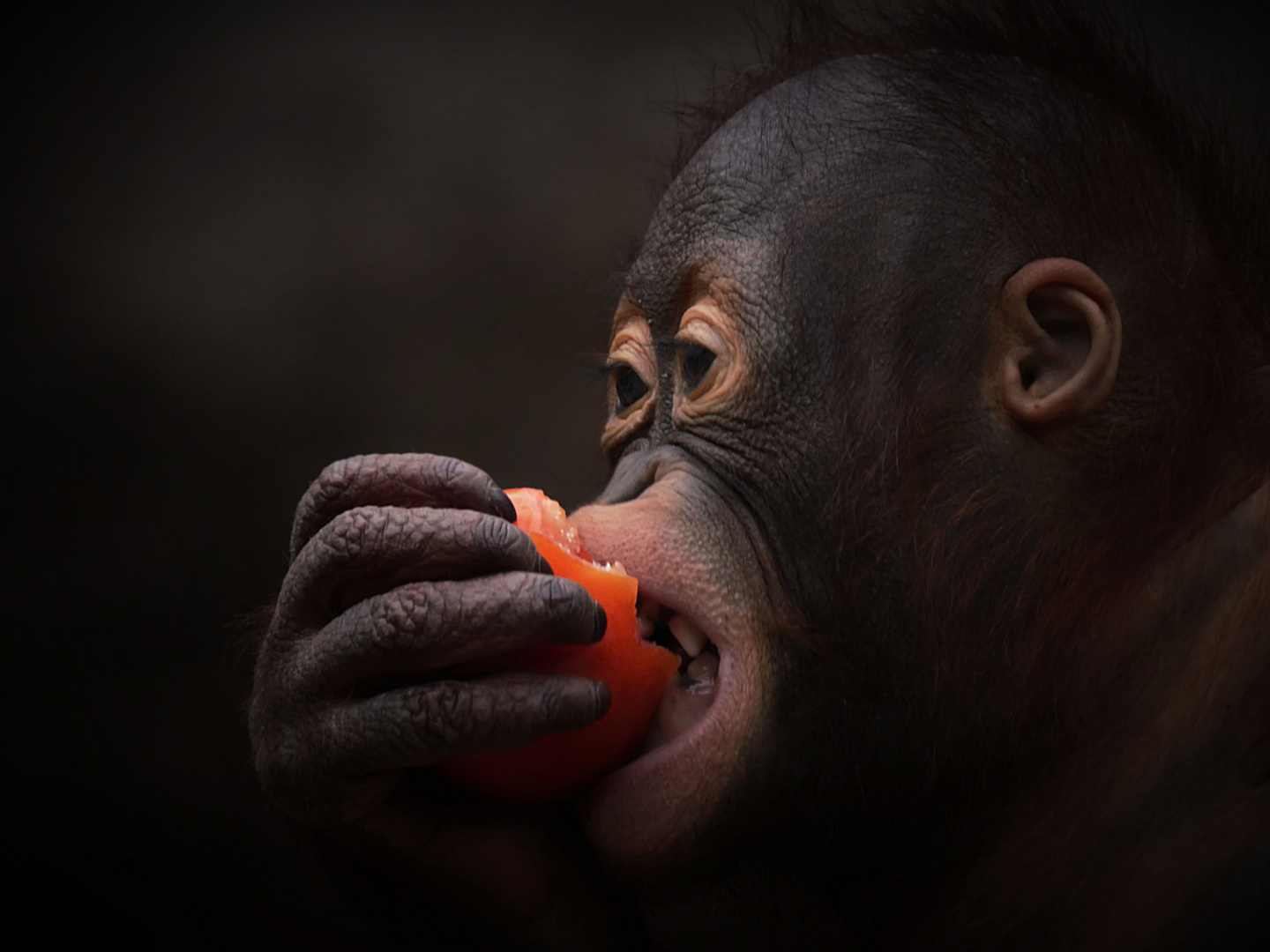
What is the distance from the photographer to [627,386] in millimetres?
1384

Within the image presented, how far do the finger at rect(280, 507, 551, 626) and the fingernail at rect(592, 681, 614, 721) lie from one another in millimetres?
113

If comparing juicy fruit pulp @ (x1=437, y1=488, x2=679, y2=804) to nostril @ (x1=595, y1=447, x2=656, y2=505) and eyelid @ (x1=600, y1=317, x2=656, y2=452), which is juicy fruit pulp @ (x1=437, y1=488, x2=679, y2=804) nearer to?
nostril @ (x1=595, y1=447, x2=656, y2=505)

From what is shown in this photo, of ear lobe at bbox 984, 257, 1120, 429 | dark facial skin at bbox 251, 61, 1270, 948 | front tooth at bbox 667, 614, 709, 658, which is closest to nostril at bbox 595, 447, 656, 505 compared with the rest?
dark facial skin at bbox 251, 61, 1270, 948

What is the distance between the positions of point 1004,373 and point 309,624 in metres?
0.75

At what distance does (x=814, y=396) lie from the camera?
1.08 metres

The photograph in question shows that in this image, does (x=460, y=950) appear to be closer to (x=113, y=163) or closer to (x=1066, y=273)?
(x=1066, y=273)

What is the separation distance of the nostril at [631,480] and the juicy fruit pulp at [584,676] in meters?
0.17

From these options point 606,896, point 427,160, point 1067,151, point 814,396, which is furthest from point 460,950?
point 427,160

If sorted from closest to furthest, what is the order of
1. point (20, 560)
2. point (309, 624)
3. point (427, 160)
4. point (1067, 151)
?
point (309, 624), point (1067, 151), point (20, 560), point (427, 160)

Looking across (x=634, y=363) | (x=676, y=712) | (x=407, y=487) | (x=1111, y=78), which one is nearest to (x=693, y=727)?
(x=676, y=712)

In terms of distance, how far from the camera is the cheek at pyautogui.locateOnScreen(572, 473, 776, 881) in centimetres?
99

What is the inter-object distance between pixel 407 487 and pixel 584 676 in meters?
0.24

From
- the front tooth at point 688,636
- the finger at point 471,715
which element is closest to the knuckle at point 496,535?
the finger at point 471,715

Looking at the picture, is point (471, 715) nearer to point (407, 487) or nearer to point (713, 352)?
point (407, 487)
